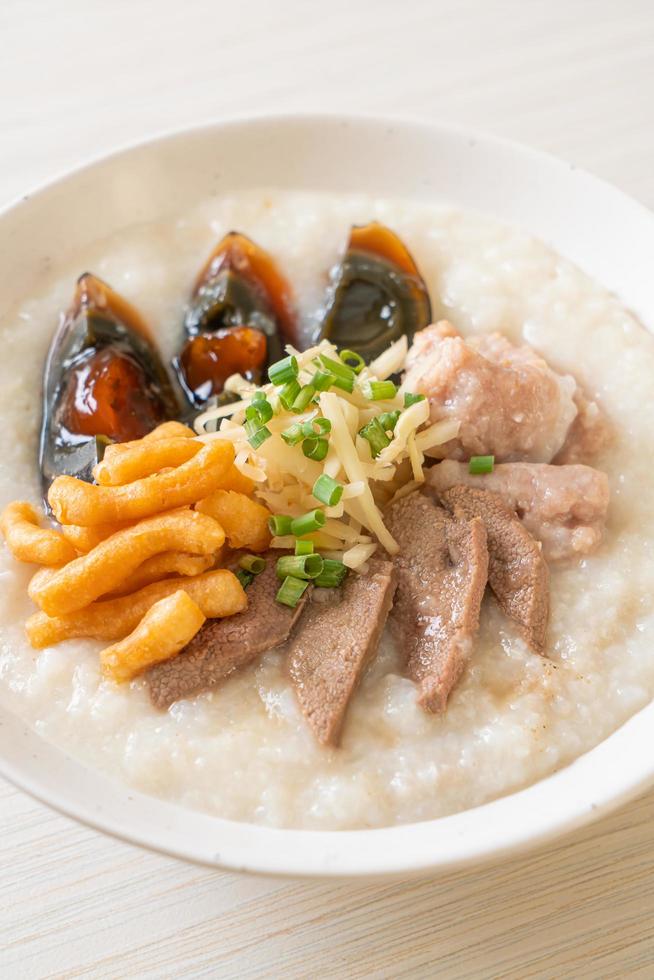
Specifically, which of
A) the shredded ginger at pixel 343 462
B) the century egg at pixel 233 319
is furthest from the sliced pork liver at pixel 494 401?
the century egg at pixel 233 319

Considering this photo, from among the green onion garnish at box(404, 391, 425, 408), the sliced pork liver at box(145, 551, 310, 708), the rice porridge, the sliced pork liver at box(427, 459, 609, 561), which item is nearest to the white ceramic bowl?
the rice porridge

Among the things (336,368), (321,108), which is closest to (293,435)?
(336,368)

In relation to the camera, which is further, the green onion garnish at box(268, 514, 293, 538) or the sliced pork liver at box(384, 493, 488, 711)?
the green onion garnish at box(268, 514, 293, 538)

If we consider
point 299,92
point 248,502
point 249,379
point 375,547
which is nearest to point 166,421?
point 249,379

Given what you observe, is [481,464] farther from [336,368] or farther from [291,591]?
[291,591]

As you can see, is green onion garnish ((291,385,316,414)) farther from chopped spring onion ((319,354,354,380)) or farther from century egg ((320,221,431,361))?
century egg ((320,221,431,361))

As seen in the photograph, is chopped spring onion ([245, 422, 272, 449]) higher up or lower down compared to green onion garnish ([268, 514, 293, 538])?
higher up

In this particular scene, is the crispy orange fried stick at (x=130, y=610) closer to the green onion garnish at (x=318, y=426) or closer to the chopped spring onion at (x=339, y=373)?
the green onion garnish at (x=318, y=426)
